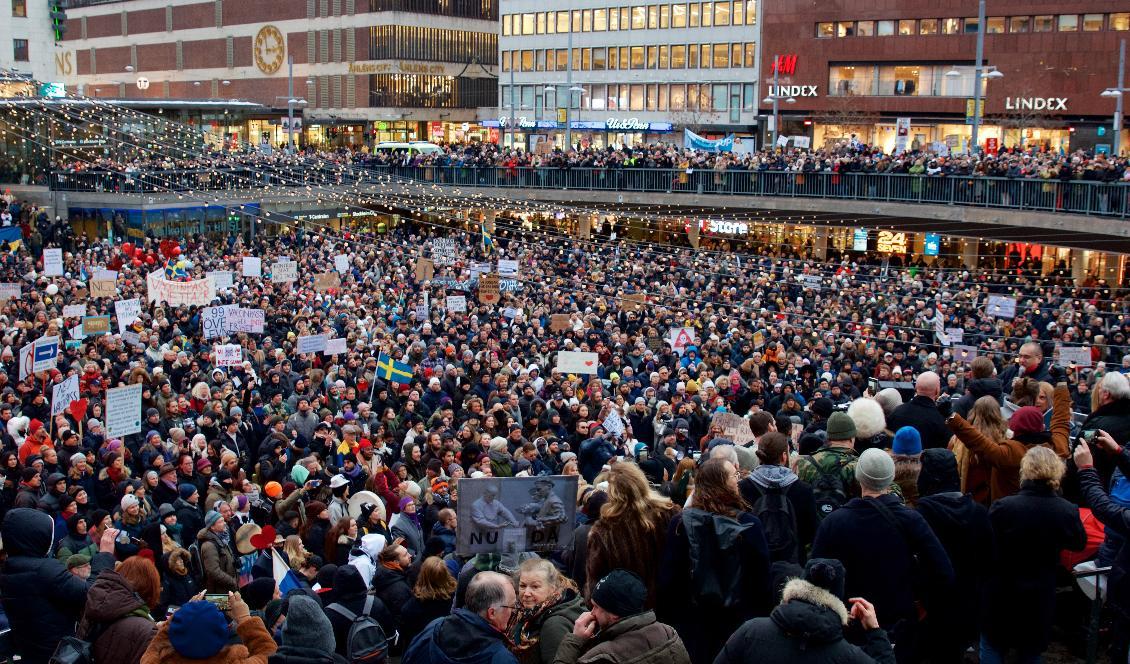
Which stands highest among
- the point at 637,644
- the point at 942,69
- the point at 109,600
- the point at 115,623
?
the point at 942,69

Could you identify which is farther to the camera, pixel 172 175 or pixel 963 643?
pixel 172 175

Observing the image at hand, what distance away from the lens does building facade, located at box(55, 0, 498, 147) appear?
77938mm

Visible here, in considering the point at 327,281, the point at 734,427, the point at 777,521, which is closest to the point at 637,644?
the point at 777,521

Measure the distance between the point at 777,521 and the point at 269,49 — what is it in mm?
82215

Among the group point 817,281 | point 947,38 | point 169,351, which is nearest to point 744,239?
point 817,281

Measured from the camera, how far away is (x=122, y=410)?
13.7 m

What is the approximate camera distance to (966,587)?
20.3ft

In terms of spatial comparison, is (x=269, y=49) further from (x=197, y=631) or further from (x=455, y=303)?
(x=197, y=631)

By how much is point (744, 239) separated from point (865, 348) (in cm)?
2130

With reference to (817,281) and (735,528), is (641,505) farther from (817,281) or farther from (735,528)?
(817,281)

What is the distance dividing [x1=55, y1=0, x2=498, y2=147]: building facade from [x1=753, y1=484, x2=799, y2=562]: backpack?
71405 mm

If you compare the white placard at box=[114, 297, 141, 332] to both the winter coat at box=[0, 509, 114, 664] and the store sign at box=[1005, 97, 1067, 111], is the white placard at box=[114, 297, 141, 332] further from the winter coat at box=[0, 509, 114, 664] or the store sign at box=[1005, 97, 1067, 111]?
the store sign at box=[1005, 97, 1067, 111]

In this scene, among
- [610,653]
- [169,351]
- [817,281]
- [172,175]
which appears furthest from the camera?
[172,175]

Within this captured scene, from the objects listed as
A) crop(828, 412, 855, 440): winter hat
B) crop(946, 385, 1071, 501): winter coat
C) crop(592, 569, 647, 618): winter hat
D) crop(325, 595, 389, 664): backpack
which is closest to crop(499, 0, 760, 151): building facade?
crop(946, 385, 1071, 501): winter coat
